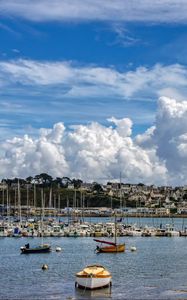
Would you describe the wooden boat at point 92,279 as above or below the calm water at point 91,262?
above

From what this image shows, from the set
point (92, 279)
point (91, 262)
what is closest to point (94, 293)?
point (92, 279)

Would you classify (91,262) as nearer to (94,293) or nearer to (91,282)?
(91,282)

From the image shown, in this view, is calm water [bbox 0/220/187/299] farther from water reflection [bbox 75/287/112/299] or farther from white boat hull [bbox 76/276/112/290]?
white boat hull [bbox 76/276/112/290]

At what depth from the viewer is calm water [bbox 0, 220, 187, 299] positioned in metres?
61.3

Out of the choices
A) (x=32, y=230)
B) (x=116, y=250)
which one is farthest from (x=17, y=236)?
(x=116, y=250)

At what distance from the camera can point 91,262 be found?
96.4 meters

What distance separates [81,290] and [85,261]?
36.2 metres

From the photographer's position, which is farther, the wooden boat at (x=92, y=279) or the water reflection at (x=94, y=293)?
the wooden boat at (x=92, y=279)

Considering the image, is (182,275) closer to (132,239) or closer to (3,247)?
(3,247)

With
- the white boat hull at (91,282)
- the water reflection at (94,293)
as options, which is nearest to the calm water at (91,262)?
the water reflection at (94,293)

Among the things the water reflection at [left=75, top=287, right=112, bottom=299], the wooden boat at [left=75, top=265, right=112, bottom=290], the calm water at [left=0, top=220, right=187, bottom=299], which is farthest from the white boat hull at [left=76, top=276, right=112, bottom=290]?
the calm water at [left=0, top=220, right=187, bottom=299]

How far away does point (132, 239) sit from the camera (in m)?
148

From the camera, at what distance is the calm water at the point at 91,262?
6131cm

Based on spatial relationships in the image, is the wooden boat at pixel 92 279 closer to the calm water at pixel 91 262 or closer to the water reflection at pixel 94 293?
the water reflection at pixel 94 293
